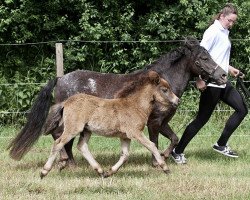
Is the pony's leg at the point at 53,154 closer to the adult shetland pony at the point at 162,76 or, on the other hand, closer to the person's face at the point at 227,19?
the adult shetland pony at the point at 162,76

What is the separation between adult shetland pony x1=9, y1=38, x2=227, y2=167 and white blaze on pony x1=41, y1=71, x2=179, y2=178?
48 cm

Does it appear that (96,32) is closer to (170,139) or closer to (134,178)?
(170,139)

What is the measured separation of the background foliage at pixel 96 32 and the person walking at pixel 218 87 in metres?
4.04

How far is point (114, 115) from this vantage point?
743cm

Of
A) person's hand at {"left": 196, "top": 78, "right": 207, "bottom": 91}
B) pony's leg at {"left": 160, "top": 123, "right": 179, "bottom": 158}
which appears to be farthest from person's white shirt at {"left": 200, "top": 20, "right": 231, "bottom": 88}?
pony's leg at {"left": 160, "top": 123, "right": 179, "bottom": 158}

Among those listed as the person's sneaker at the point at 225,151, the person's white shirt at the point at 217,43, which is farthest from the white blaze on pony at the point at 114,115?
the person's sneaker at the point at 225,151

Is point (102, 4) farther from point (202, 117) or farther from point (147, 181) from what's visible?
point (147, 181)

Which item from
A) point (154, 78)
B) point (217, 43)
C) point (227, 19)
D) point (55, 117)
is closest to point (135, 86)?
point (154, 78)

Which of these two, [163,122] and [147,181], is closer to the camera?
[147,181]

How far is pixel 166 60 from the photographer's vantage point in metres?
8.49

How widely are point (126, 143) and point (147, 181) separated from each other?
0.61 meters

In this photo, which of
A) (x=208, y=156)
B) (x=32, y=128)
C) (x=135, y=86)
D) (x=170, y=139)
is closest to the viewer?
(x=135, y=86)

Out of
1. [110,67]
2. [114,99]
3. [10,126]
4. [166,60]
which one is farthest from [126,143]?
[110,67]

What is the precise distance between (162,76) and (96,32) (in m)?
4.66
